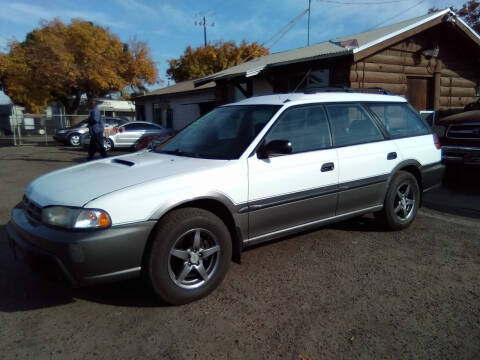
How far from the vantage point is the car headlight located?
2.52 meters

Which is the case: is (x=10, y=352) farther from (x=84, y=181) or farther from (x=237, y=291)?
(x=237, y=291)

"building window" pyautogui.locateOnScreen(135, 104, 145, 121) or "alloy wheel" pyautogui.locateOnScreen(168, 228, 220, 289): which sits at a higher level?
"building window" pyautogui.locateOnScreen(135, 104, 145, 121)

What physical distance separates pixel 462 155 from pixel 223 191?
575cm

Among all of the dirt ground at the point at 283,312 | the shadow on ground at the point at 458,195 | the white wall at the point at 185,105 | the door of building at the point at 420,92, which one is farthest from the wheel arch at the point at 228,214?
the white wall at the point at 185,105

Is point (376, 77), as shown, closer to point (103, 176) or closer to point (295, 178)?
point (295, 178)

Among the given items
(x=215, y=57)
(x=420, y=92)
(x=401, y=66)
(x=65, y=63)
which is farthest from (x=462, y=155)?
(x=215, y=57)

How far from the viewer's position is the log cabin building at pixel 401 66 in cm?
988

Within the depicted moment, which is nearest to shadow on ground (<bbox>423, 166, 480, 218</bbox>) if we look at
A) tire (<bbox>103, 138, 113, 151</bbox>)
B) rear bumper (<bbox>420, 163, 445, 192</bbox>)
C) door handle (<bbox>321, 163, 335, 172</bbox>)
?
rear bumper (<bbox>420, 163, 445, 192</bbox>)

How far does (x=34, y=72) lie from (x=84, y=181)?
2744 centimetres

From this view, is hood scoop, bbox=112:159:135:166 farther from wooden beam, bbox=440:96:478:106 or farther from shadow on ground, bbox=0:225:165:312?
wooden beam, bbox=440:96:478:106

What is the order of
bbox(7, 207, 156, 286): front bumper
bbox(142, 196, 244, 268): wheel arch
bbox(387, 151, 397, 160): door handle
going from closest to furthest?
bbox(7, 207, 156, 286): front bumper < bbox(142, 196, 244, 268): wheel arch < bbox(387, 151, 397, 160): door handle

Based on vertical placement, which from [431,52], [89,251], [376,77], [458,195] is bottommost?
[458,195]

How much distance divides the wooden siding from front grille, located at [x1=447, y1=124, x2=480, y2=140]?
3186mm

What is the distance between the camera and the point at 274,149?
3.27 m
